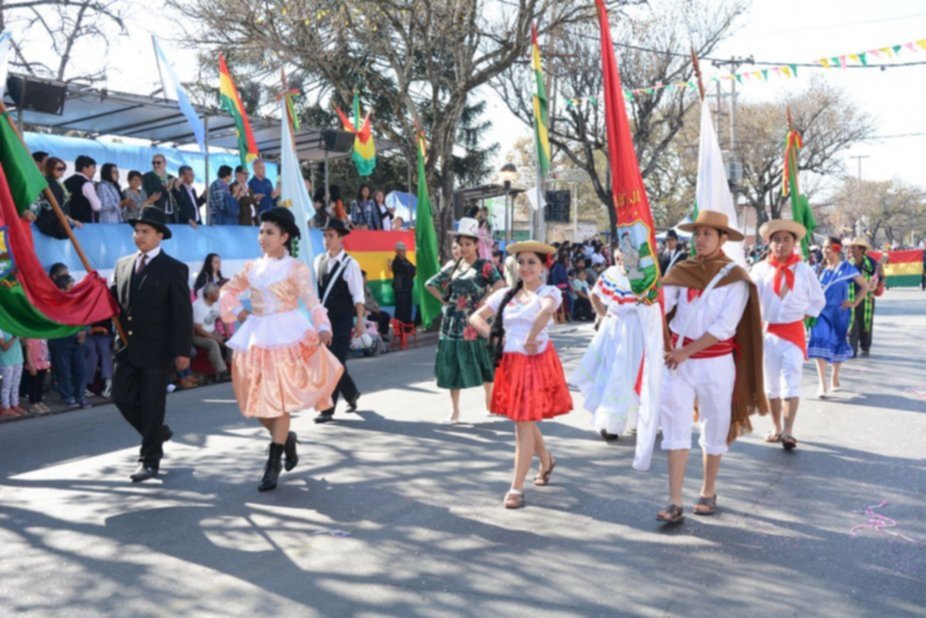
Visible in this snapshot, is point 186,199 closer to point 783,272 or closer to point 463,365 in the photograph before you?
point 463,365

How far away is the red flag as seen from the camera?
7.08 metres

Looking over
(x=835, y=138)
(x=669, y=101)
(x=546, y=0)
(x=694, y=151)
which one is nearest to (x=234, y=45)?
(x=546, y=0)

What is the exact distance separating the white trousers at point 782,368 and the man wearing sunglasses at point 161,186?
28.7ft

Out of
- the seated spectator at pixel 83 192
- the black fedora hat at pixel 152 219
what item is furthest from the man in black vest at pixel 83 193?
the black fedora hat at pixel 152 219

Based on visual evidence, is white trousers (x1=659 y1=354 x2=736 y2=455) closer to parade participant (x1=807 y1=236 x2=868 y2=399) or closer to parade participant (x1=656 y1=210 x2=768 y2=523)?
parade participant (x1=656 y1=210 x2=768 y2=523)

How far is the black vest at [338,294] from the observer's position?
9.25 meters

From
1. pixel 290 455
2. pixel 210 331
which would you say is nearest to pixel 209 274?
pixel 210 331

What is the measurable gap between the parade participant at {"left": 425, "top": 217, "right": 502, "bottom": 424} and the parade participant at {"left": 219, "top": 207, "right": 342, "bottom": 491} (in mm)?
2379

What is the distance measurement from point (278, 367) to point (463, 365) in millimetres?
2820

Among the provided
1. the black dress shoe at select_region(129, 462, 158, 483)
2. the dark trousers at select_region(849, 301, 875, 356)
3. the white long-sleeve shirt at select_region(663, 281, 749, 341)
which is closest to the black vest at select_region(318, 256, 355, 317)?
the black dress shoe at select_region(129, 462, 158, 483)

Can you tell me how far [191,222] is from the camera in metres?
14.2

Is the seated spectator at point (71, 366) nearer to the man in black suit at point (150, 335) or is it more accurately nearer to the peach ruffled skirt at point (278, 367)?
the man in black suit at point (150, 335)

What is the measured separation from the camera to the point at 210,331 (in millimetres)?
13016

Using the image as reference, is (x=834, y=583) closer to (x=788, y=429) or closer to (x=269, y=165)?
(x=788, y=429)
